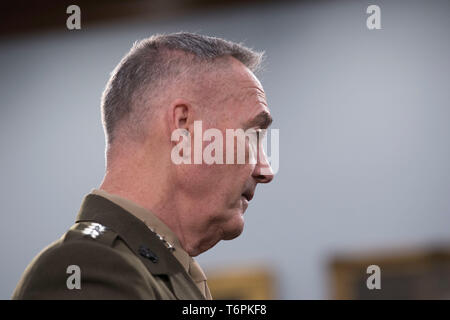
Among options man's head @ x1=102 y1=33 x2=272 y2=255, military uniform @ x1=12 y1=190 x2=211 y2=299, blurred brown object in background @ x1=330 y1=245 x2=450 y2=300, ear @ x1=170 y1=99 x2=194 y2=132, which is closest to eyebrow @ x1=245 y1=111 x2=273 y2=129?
man's head @ x1=102 y1=33 x2=272 y2=255

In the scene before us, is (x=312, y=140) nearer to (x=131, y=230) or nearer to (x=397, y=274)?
(x=397, y=274)

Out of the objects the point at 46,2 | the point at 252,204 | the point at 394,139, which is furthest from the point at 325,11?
the point at 46,2

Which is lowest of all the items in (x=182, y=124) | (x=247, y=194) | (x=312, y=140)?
(x=247, y=194)

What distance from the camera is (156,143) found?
1512mm

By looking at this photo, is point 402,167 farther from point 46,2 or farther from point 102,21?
point 46,2

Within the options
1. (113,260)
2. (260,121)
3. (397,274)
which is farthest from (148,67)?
(397,274)

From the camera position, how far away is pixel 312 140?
159 inches

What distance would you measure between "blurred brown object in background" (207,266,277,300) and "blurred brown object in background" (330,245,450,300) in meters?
0.36

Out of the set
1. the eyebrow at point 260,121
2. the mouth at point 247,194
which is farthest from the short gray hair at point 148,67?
the mouth at point 247,194

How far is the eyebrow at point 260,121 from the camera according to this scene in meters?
1.60

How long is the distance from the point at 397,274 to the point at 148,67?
252cm

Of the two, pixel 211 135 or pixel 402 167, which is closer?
pixel 211 135

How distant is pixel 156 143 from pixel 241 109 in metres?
0.22
